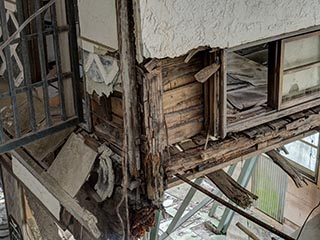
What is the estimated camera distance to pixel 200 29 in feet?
13.5

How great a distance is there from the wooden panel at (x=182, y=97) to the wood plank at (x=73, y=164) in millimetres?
848

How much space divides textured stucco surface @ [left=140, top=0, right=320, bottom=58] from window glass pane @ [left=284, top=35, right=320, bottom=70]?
24 cm

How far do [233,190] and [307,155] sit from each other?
4503 millimetres

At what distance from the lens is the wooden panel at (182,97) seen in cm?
447

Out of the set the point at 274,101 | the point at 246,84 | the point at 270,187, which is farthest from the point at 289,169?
the point at 270,187

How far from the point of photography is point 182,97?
455 cm

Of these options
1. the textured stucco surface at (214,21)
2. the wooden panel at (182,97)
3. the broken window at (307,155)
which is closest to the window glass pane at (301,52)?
the textured stucco surface at (214,21)

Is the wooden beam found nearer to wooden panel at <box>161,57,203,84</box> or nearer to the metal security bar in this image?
wooden panel at <box>161,57,203,84</box>

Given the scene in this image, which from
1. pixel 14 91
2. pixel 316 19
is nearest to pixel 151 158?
pixel 14 91

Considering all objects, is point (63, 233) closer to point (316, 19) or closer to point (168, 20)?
point (168, 20)

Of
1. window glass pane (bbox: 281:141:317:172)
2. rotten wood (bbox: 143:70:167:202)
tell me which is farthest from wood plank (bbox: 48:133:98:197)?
window glass pane (bbox: 281:141:317:172)

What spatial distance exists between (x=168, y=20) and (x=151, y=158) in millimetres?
1169

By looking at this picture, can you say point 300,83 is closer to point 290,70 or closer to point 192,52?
point 290,70

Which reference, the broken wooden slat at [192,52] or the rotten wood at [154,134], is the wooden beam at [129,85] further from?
the broken wooden slat at [192,52]
